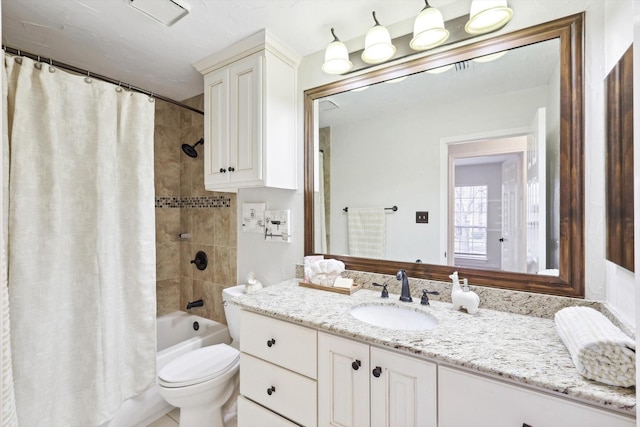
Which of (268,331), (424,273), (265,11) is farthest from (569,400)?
(265,11)

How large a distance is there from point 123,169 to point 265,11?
1.17 meters

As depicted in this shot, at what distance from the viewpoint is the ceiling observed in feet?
4.42

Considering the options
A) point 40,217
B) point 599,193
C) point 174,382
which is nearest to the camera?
point 599,193

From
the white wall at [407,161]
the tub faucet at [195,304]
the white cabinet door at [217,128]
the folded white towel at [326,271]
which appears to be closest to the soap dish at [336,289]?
the folded white towel at [326,271]

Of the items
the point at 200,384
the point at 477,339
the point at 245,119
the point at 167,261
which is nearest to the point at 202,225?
the point at 167,261

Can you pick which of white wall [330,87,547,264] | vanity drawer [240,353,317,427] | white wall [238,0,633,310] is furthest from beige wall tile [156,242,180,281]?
white wall [238,0,633,310]

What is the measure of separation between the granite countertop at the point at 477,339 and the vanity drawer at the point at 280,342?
5 centimetres

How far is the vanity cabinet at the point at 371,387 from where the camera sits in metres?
0.90

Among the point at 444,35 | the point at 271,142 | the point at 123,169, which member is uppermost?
the point at 444,35

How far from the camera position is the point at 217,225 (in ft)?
7.59

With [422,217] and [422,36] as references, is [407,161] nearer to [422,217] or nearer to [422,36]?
[422,217]

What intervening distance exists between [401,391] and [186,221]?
7.46 feet

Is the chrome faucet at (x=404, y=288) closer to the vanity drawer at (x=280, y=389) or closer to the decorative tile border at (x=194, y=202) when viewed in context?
the vanity drawer at (x=280, y=389)

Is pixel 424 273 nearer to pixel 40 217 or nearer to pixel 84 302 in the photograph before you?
pixel 84 302
